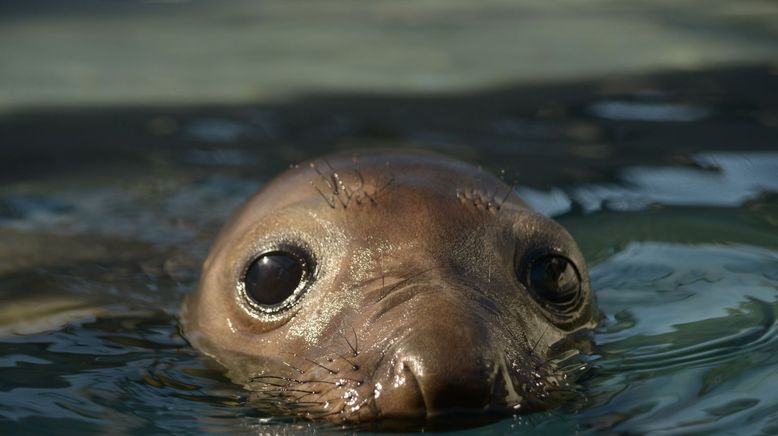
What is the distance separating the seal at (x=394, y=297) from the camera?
3.48 m

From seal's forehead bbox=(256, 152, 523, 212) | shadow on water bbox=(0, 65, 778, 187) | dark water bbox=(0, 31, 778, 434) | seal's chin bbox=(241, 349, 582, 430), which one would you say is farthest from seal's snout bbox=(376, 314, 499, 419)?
shadow on water bbox=(0, 65, 778, 187)

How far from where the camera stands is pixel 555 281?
435 cm

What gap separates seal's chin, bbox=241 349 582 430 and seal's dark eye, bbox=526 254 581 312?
509 millimetres

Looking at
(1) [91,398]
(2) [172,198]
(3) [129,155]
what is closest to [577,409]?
(1) [91,398]

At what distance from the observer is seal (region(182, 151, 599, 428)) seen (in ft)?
11.4

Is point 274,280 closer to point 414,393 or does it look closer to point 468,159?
point 414,393

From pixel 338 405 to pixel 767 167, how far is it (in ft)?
14.1

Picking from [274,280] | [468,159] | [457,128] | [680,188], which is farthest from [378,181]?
[457,128]

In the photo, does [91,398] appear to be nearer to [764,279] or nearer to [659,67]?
[764,279]

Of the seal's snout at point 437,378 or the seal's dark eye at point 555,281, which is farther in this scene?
the seal's dark eye at point 555,281

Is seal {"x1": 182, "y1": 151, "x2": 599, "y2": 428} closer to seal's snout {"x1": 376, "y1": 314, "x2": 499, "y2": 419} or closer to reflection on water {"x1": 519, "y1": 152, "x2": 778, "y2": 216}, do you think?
seal's snout {"x1": 376, "y1": 314, "x2": 499, "y2": 419}

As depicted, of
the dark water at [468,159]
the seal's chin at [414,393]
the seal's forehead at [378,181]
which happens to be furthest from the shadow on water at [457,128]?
the seal's chin at [414,393]

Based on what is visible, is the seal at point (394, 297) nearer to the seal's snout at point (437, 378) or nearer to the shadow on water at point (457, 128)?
the seal's snout at point (437, 378)

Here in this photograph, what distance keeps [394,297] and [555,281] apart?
75 centimetres
